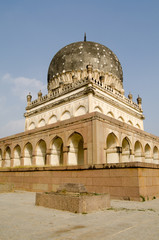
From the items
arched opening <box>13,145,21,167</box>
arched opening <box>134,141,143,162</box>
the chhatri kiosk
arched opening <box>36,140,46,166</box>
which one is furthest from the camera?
arched opening <box>13,145,21,167</box>

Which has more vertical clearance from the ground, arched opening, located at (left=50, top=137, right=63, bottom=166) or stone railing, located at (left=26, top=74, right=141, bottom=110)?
stone railing, located at (left=26, top=74, right=141, bottom=110)

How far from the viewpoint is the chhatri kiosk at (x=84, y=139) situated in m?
9.39

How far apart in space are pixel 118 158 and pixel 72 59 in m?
17.3

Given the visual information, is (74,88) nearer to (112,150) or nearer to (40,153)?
(40,153)

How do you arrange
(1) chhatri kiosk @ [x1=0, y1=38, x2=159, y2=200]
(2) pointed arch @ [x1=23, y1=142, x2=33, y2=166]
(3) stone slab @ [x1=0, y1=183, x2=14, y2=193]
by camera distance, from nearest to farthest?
(1) chhatri kiosk @ [x1=0, y1=38, x2=159, y2=200], (3) stone slab @ [x1=0, y1=183, x2=14, y2=193], (2) pointed arch @ [x1=23, y1=142, x2=33, y2=166]

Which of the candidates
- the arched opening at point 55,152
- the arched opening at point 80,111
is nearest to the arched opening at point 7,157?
the arched opening at point 55,152

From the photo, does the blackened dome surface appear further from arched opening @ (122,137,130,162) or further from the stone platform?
the stone platform

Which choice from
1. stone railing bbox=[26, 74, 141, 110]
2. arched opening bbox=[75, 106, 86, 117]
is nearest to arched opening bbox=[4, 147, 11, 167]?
stone railing bbox=[26, 74, 141, 110]

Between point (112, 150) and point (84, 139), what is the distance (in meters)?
2.81

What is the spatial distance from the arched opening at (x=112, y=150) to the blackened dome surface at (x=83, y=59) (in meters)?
13.8

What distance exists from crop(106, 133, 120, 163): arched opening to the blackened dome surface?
13.8 m

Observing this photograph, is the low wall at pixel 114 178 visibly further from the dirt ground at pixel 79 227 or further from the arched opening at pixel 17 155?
the arched opening at pixel 17 155

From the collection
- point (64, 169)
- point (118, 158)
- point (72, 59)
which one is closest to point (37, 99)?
point (72, 59)

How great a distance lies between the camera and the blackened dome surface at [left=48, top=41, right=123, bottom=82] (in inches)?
1094
